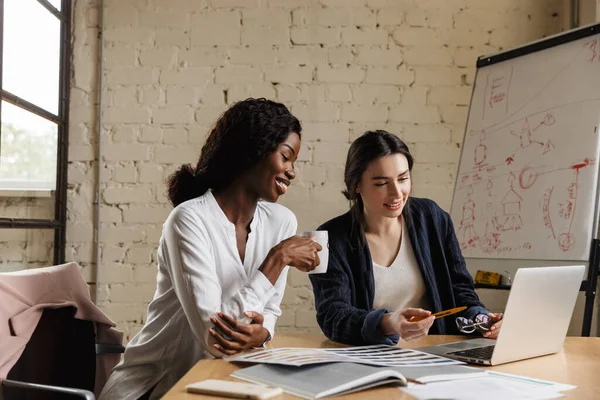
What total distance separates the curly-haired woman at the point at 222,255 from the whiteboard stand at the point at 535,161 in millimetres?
1170

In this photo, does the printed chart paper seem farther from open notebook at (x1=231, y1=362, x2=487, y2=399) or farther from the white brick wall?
the white brick wall

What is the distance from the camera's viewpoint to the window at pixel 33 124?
8.23 feet

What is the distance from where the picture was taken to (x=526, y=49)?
281cm

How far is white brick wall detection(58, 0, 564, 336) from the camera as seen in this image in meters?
3.13

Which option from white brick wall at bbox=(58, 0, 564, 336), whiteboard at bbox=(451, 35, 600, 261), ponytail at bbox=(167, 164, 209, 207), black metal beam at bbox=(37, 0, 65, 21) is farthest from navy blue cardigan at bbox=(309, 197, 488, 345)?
black metal beam at bbox=(37, 0, 65, 21)

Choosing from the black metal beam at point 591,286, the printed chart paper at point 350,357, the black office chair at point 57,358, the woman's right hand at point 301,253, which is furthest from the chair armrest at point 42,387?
the black metal beam at point 591,286

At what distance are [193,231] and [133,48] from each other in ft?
6.11

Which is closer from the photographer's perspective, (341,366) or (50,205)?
(341,366)

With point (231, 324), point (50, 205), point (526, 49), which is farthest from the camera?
point (50, 205)

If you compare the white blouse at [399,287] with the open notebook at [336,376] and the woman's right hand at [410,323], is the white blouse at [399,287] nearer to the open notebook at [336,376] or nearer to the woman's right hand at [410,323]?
the woman's right hand at [410,323]

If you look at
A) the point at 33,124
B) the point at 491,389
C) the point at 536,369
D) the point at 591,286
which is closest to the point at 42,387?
the point at 491,389

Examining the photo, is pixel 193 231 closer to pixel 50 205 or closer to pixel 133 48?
pixel 50 205

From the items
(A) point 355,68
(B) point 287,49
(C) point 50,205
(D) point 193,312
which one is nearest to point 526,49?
(A) point 355,68

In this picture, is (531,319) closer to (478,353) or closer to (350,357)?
(478,353)
